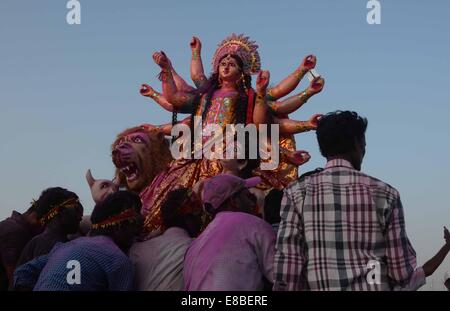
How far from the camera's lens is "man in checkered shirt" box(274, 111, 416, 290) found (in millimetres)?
2828

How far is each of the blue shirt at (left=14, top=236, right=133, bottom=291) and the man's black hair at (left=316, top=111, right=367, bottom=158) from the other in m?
1.19

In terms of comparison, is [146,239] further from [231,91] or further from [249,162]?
[231,91]

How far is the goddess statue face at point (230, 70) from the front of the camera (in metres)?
7.72

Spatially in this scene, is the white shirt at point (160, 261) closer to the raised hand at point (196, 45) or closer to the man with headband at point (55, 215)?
the man with headband at point (55, 215)

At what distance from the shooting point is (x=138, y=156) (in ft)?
19.4

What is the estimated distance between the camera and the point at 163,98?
8.02 meters

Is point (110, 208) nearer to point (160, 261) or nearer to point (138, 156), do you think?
point (160, 261)

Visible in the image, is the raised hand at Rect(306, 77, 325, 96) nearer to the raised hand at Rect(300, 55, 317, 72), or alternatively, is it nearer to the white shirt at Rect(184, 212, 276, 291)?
the raised hand at Rect(300, 55, 317, 72)

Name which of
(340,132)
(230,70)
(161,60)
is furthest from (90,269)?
(230,70)

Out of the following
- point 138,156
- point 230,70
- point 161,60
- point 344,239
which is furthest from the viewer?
point 230,70

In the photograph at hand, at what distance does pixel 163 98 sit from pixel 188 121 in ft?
2.22

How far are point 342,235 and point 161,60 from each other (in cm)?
514

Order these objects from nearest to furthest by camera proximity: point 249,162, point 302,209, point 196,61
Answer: point 302,209, point 249,162, point 196,61
